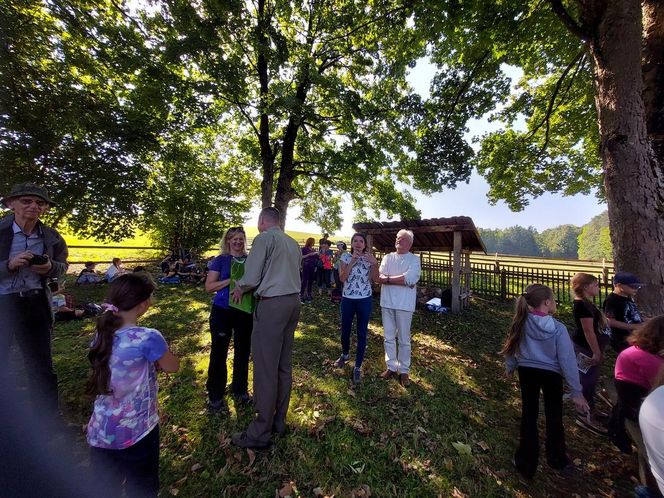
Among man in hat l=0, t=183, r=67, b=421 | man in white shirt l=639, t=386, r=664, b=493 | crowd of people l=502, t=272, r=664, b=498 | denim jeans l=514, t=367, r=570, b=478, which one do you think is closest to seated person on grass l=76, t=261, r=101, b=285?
man in hat l=0, t=183, r=67, b=421

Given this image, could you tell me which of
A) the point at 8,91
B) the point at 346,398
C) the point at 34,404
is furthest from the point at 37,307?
the point at 8,91

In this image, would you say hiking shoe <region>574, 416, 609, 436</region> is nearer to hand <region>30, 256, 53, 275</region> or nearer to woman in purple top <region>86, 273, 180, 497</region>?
woman in purple top <region>86, 273, 180, 497</region>

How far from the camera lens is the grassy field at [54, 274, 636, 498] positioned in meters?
2.52

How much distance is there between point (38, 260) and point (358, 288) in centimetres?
376

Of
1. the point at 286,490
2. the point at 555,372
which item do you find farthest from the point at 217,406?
the point at 555,372

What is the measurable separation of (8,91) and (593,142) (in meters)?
19.5

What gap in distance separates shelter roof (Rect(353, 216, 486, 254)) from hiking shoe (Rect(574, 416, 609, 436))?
5.87 m

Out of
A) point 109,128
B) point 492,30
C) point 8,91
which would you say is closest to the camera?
point 492,30

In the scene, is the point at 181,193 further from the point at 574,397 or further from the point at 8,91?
the point at 574,397

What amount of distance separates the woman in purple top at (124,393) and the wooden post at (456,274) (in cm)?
892

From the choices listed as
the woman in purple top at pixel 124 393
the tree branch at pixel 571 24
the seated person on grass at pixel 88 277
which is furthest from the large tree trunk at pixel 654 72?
the seated person on grass at pixel 88 277

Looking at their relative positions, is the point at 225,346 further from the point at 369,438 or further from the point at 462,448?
the point at 462,448

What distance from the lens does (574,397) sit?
2.40 m

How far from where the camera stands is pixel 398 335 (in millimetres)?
4262
